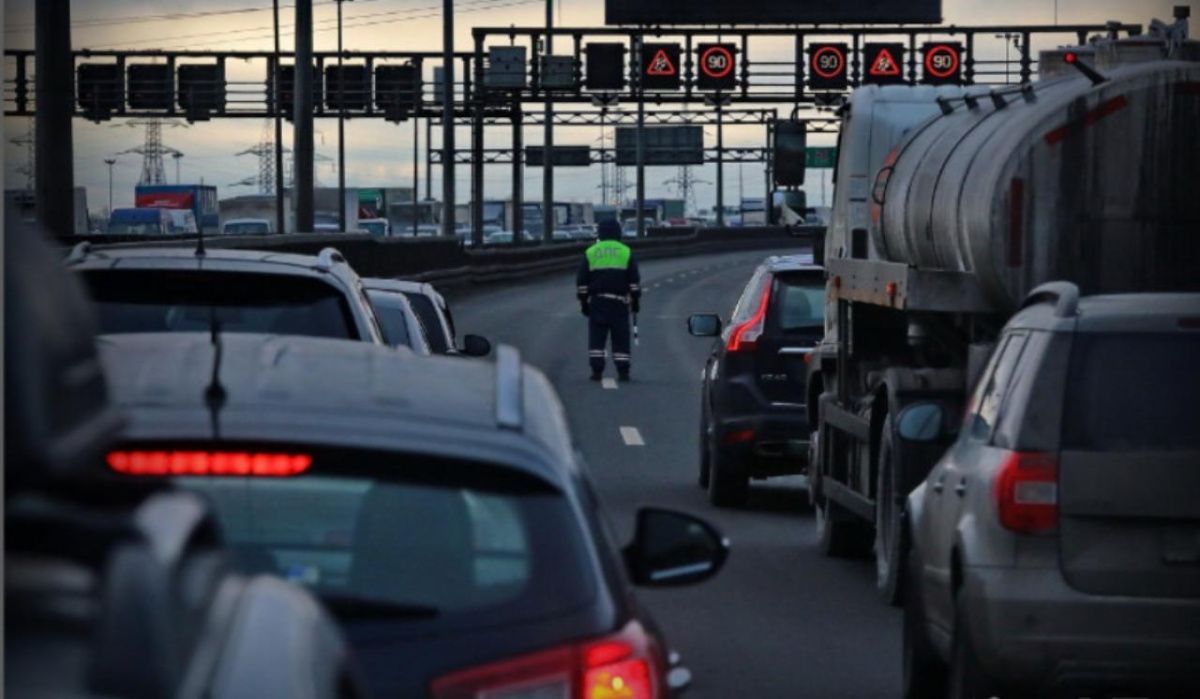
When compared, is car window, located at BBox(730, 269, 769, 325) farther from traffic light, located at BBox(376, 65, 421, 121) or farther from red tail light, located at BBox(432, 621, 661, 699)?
traffic light, located at BBox(376, 65, 421, 121)

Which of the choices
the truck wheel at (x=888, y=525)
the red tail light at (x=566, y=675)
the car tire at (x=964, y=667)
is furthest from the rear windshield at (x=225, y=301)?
the red tail light at (x=566, y=675)

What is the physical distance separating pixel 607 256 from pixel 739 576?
18.2 meters

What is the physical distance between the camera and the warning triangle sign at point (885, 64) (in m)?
76.5

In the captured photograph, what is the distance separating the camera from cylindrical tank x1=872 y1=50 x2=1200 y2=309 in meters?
12.0

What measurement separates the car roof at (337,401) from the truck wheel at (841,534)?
9564mm

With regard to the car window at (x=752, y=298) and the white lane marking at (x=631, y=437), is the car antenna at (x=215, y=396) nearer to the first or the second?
the car window at (x=752, y=298)

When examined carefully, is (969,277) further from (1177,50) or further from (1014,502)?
(1014,502)

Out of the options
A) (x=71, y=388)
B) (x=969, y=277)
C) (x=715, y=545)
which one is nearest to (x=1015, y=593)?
(x=715, y=545)

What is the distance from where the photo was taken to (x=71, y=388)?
86.7 inches

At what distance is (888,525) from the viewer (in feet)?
42.0

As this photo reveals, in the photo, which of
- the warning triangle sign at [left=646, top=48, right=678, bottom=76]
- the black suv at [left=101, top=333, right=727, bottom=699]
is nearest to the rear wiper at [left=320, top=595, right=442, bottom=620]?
the black suv at [left=101, top=333, right=727, bottom=699]

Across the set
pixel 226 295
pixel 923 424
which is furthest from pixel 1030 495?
pixel 226 295

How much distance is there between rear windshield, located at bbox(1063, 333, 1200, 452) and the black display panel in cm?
6319

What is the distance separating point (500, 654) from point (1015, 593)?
406 cm
